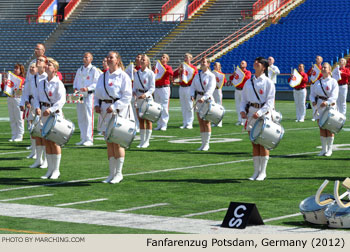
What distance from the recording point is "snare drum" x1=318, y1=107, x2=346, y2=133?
1470 cm

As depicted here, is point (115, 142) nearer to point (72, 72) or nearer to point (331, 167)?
point (331, 167)

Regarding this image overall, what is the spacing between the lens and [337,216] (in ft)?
26.2

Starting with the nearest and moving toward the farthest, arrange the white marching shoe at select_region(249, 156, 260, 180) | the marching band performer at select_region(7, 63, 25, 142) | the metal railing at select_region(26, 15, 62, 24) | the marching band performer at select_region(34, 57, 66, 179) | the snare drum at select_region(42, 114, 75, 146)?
the snare drum at select_region(42, 114, 75, 146) → the white marching shoe at select_region(249, 156, 260, 180) → the marching band performer at select_region(34, 57, 66, 179) → the marching band performer at select_region(7, 63, 25, 142) → the metal railing at select_region(26, 15, 62, 24)

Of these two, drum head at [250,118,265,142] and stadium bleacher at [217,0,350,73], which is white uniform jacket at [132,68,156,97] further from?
stadium bleacher at [217,0,350,73]

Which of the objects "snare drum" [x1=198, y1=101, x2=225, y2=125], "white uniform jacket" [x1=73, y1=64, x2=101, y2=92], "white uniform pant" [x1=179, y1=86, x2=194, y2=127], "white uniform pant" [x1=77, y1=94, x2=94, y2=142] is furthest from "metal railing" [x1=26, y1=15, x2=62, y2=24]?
"snare drum" [x1=198, y1=101, x2=225, y2=125]

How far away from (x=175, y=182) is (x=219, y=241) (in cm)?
505

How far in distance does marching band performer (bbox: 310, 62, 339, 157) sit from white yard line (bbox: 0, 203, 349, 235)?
271 inches

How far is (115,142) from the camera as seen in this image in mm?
11477

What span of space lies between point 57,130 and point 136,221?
361 cm

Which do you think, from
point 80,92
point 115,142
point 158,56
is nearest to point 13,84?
point 80,92

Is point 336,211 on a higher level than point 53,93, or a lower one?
lower

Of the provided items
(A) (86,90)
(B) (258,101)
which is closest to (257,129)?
(B) (258,101)

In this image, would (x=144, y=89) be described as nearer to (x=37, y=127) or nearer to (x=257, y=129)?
(x=37, y=127)

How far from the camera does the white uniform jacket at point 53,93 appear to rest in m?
12.2
